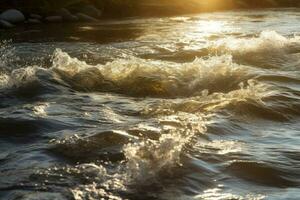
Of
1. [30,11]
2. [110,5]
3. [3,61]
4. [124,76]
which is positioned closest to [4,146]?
[124,76]

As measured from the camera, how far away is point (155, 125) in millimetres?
7020

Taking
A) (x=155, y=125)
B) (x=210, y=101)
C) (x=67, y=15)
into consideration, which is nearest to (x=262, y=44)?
(x=210, y=101)

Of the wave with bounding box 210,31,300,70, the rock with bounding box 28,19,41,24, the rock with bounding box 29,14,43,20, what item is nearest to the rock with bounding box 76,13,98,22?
the rock with bounding box 29,14,43,20

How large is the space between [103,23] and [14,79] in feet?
46.1

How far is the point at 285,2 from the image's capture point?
30.9 meters

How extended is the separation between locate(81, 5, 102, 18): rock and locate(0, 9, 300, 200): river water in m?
11.3

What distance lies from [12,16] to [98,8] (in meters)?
5.50

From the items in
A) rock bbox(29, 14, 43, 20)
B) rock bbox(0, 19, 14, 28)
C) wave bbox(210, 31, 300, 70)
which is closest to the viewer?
wave bbox(210, 31, 300, 70)

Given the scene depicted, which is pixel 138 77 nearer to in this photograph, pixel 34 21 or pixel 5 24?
pixel 5 24

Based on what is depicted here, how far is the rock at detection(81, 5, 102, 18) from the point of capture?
2585 centimetres

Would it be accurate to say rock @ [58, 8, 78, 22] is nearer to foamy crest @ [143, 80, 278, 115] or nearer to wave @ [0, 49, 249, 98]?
wave @ [0, 49, 249, 98]

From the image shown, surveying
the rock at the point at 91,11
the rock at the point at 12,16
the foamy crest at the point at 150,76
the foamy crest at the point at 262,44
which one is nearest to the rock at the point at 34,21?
the rock at the point at 12,16

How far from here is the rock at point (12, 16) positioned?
22859 millimetres

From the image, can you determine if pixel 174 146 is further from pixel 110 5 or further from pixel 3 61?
pixel 110 5
